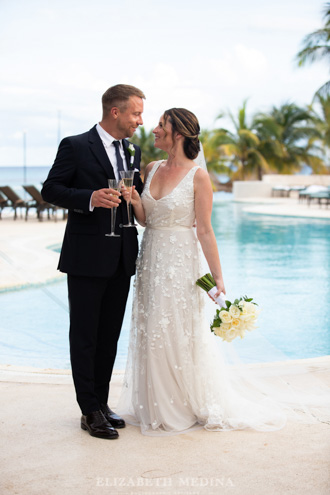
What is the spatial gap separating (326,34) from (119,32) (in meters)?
36.7

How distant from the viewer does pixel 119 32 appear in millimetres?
60844

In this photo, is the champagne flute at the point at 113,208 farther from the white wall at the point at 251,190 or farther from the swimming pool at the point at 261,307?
the white wall at the point at 251,190

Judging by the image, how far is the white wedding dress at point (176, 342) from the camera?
3.25m

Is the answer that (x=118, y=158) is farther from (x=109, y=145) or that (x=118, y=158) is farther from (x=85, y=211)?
(x=85, y=211)

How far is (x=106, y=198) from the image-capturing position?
289 centimetres

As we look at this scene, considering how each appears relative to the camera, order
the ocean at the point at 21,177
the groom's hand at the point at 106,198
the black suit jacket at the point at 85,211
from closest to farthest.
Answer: the groom's hand at the point at 106,198
the black suit jacket at the point at 85,211
the ocean at the point at 21,177

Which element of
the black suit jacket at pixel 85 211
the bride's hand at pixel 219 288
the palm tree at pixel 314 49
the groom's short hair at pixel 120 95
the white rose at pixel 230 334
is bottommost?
the white rose at pixel 230 334

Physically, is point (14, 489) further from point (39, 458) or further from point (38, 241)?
point (38, 241)

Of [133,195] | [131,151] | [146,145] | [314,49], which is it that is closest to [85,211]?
[133,195]

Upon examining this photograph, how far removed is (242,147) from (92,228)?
31.8m

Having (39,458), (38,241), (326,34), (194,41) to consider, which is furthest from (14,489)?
(194,41)

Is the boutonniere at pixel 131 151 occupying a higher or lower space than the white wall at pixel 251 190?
higher

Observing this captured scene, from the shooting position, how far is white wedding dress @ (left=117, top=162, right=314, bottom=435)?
3250mm

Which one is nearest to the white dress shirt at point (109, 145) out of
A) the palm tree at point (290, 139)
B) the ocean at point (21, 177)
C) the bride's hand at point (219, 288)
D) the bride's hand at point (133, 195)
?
the bride's hand at point (133, 195)
